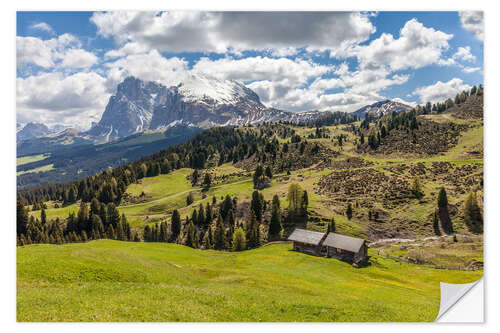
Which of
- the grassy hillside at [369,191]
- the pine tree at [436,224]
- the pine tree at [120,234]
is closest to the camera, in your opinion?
the pine tree at [436,224]

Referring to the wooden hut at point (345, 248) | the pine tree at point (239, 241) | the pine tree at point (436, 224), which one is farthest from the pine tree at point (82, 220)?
the pine tree at point (436, 224)

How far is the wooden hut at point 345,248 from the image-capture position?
167ft

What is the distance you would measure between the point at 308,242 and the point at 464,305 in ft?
110

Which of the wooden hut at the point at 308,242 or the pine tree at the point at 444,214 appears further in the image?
the pine tree at the point at 444,214

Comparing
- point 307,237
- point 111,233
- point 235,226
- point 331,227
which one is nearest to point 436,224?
point 331,227

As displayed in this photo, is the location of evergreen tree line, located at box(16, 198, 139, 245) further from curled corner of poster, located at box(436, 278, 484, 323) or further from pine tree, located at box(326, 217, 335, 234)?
curled corner of poster, located at box(436, 278, 484, 323)

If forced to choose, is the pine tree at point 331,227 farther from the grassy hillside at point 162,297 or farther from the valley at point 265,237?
the grassy hillside at point 162,297

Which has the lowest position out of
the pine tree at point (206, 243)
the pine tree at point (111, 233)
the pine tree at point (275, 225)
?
the pine tree at point (206, 243)

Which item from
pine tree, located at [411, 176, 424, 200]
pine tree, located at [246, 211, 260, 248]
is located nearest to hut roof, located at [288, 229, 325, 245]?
pine tree, located at [246, 211, 260, 248]

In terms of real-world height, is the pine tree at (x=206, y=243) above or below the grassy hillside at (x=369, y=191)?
below

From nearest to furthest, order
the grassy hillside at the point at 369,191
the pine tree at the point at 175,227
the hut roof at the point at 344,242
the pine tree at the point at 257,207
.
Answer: the hut roof at the point at 344,242, the grassy hillside at the point at 369,191, the pine tree at the point at 257,207, the pine tree at the point at 175,227

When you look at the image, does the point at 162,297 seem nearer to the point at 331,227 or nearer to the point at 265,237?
the point at 265,237

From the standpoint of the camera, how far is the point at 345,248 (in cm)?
5125
